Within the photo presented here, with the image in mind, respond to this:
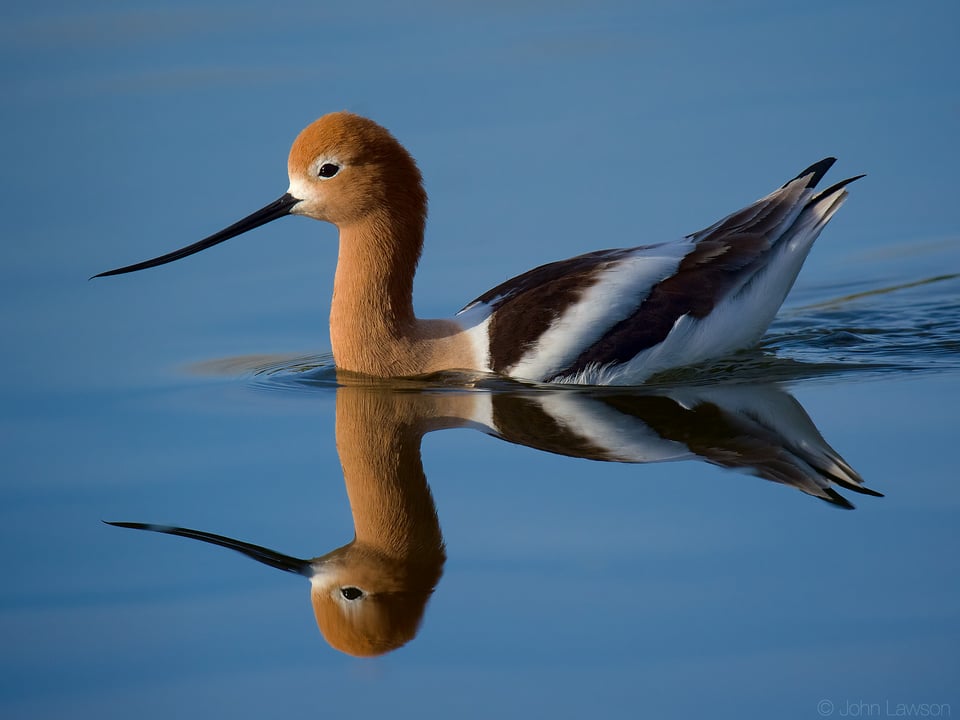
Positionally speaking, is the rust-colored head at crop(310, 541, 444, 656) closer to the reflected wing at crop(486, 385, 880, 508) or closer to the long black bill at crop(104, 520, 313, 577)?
the long black bill at crop(104, 520, 313, 577)

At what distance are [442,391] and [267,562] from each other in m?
2.16

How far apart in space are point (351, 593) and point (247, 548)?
0.56m

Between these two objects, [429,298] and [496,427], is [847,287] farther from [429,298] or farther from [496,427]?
[496,427]

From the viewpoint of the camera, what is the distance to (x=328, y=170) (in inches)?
322

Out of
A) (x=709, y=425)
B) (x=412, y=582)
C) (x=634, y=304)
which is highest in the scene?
(x=634, y=304)

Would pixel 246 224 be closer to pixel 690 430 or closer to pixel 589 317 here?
pixel 589 317

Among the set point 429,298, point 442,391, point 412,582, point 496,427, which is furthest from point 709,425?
point 429,298

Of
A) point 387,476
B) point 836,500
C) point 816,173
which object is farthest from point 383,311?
point 836,500

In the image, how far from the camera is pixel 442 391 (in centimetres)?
789

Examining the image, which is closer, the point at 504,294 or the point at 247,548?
the point at 247,548

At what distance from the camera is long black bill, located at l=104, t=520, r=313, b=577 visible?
5.89 m

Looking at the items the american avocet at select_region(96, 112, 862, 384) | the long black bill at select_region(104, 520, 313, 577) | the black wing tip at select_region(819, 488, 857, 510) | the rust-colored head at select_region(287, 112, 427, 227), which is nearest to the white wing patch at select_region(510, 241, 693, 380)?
the american avocet at select_region(96, 112, 862, 384)

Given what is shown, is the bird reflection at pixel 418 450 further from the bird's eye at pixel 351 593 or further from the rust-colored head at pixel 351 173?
the rust-colored head at pixel 351 173

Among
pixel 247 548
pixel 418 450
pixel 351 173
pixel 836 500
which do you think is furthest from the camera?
pixel 351 173
